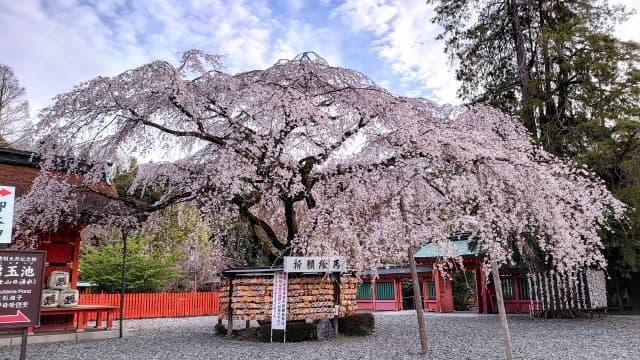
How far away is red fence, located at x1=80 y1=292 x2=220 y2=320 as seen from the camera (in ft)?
52.8

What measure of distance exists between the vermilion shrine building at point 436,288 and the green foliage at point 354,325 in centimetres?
468

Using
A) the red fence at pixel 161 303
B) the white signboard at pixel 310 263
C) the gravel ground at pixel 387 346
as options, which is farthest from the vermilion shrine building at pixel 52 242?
the red fence at pixel 161 303

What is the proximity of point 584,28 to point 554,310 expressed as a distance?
7585 millimetres

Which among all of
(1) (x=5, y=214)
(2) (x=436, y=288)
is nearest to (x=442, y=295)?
(2) (x=436, y=288)

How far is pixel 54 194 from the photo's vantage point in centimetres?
814

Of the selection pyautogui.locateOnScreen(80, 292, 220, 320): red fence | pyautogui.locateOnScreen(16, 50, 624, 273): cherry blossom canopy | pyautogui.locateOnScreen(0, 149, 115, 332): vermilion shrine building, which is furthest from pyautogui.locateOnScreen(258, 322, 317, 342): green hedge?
pyautogui.locateOnScreen(80, 292, 220, 320): red fence

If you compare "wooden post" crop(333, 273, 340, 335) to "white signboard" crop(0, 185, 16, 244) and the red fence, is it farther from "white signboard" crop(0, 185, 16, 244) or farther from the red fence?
the red fence

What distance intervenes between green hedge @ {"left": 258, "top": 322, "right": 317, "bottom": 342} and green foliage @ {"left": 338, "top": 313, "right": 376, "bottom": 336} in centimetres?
76

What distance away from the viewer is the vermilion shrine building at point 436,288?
1547cm

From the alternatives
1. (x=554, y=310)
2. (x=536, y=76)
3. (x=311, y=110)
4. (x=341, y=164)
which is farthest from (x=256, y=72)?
(x=554, y=310)

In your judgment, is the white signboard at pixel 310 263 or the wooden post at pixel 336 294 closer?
the white signboard at pixel 310 263

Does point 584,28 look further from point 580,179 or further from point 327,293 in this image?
point 327,293

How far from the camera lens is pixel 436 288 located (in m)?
Result: 17.5

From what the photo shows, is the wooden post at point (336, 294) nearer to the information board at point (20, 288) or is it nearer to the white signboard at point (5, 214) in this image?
the information board at point (20, 288)
